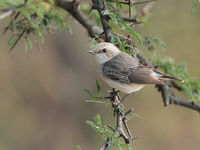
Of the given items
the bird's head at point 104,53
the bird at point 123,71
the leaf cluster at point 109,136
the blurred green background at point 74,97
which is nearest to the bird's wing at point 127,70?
the bird at point 123,71

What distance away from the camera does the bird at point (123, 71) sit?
4.30 metres

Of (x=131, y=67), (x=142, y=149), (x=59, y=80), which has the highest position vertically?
(x=131, y=67)

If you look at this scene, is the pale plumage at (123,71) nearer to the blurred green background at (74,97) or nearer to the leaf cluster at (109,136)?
the leaf cluster at (109,136)

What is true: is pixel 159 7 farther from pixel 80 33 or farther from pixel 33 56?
pixel 33 56

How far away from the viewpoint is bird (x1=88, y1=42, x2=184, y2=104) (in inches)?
169

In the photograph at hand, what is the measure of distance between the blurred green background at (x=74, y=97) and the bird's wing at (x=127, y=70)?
3.58 metres

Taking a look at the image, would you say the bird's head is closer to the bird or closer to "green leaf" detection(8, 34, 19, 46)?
the bird

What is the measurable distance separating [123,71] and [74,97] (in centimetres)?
462

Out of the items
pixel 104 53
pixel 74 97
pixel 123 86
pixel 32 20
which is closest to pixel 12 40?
pixel 32 20

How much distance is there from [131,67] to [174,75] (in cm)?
70

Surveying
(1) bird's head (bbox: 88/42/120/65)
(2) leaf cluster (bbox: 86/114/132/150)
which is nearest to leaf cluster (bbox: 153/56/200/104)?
(1) bird's head (bbox: 88/42/120/65)

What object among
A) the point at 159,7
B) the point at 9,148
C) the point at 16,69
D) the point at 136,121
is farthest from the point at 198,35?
the point at 9,148

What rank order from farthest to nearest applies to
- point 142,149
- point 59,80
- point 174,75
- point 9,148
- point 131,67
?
1. point 59,80
2. point 142,149
3. point 9,148
4. point 131,67
5. point 174,75

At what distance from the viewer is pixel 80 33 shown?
920cm
